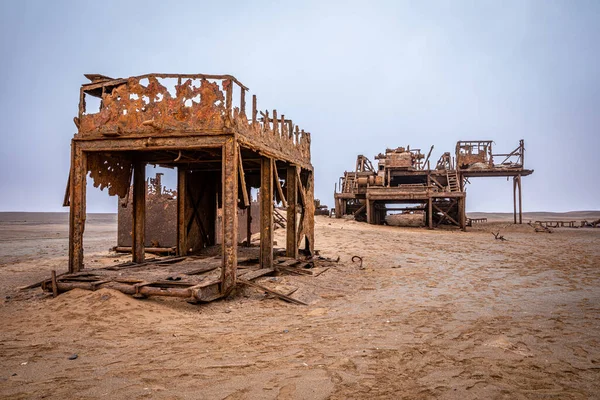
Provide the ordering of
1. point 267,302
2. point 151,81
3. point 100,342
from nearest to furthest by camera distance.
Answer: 1. point 100,342
2. point 267,302
3. point 151,81

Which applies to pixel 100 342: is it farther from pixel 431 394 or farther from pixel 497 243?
pixel 497 243

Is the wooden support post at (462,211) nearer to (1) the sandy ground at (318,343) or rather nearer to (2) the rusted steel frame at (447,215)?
(2) the rusted steel frame at (447,215)

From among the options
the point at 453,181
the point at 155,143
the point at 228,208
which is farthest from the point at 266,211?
the point at 453,181

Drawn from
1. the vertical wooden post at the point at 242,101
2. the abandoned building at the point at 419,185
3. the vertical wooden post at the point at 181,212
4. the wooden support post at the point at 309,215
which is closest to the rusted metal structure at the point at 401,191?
the abandoned building at the point at 419,185

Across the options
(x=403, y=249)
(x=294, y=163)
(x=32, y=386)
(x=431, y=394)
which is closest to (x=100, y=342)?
(x=32, y=386)

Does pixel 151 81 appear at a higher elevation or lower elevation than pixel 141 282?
higher

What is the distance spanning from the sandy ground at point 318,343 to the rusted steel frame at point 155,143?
108 inches

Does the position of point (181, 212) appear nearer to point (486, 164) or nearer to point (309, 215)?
point (309, 215)

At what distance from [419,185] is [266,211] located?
21958 millimetres

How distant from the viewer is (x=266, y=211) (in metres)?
9.48

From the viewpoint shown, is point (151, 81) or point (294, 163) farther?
point (294, 163)

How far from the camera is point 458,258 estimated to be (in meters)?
14.2

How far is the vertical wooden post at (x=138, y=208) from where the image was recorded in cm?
1026

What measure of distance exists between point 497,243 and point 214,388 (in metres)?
18.7
